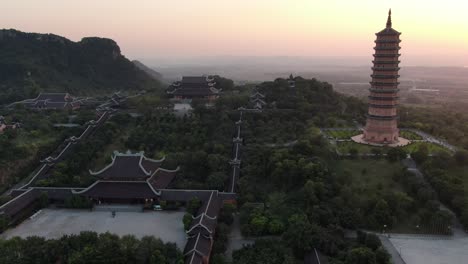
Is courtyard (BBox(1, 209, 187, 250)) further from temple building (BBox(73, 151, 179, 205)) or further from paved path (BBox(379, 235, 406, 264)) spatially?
paved path (BBox(379, 235, 406, 264))

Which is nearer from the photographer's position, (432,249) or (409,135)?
(432,249)

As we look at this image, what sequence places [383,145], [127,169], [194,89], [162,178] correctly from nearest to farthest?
[127,169] → [162,178] → [383,145] → [194,89]

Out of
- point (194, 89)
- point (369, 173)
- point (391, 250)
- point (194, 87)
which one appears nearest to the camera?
point (391, 250)

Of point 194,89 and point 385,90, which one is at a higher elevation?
point 385,90

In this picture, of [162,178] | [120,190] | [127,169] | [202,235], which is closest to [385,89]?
[162,178]

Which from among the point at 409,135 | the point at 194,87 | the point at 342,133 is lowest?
the point at 409,135

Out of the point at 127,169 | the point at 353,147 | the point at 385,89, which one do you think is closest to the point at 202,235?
the point at 127,169

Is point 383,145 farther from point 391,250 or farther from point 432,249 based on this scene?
point 391,250

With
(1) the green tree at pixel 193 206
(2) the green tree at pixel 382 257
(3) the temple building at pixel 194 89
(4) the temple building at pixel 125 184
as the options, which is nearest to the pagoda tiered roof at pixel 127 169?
(4) the temple building at pixel 125 184

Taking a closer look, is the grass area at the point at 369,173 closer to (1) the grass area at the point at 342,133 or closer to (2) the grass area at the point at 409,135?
(1) the grass area at the point at 342,133
